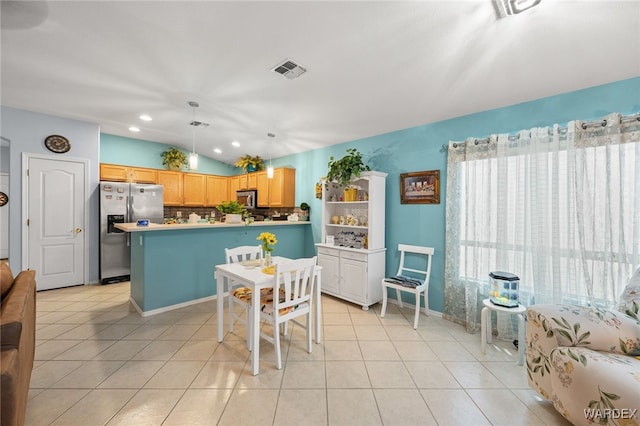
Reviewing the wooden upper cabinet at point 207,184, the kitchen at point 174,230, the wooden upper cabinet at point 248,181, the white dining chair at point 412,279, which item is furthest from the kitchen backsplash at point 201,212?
the white dining chair at point 412,279

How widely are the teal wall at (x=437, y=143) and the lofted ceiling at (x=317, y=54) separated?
4.8 inches

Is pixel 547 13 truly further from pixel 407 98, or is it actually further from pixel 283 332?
pixel 283 332

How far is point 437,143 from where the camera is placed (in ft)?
10.8

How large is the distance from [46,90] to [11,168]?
1.51 m

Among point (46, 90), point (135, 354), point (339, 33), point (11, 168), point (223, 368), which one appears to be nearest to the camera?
point (339, 33)

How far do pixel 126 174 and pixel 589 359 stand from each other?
649cm

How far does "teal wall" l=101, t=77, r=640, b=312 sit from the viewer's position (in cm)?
229

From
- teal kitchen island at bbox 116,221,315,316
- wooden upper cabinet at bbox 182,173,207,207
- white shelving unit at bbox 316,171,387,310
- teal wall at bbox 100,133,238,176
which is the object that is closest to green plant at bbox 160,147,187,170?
teal wall at bbox 100,133,238,176

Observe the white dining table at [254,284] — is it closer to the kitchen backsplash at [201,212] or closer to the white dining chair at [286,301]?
the white dining chair at [286,301]

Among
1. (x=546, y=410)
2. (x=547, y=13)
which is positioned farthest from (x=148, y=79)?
(x=546, y=410)

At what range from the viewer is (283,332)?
9.16ft

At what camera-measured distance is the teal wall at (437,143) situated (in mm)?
2292

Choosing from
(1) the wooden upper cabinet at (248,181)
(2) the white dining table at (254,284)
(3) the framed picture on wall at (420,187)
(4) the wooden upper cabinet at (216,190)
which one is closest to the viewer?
(2) the white dining table at (254,284)

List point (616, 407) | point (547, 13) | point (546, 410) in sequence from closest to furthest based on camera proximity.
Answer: point (616, 407), point (547, 13), point (546, 410)
